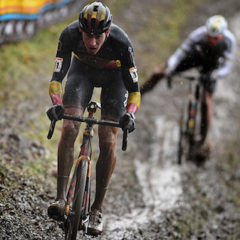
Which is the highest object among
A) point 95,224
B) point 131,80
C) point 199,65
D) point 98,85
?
point 199,65

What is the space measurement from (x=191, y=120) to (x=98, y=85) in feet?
15.0

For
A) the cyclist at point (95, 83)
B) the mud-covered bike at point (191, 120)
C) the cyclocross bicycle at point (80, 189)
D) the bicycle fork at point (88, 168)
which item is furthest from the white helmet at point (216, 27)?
the bicycle fork at point (88, 168)

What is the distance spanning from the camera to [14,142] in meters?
7.08

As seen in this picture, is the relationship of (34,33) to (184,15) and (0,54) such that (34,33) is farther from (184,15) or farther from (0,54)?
(184,15)

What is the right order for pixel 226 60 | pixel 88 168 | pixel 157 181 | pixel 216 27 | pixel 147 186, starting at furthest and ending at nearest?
1. pixel 226 60
2. pixel 216 27
3. pixel 157 181
4. pixel 147 186
5. pixel 88 168

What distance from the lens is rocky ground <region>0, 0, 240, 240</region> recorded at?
5414 millimetres

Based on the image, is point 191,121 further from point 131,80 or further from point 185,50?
point 131,80

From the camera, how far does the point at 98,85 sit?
482 cm

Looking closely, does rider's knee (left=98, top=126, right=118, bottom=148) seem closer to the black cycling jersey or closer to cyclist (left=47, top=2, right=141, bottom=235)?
cyclist (left=47, top=2, right=141, bottom=235)

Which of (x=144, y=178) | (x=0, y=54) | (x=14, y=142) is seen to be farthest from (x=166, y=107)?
(x=14, y=142)

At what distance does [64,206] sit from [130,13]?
1345 centimetres

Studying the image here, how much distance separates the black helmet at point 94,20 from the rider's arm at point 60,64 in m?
0.31

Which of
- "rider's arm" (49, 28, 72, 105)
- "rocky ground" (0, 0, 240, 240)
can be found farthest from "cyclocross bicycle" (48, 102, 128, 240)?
"rocky ground" (0, 0, 240, 240)

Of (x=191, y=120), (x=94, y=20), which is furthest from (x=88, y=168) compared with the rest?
(x=191, y=120)
